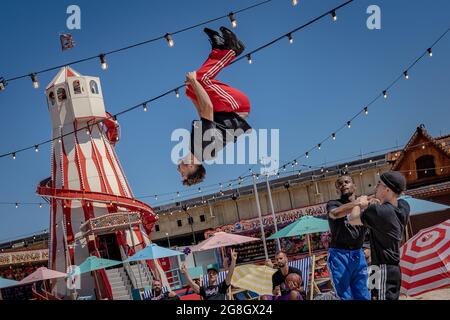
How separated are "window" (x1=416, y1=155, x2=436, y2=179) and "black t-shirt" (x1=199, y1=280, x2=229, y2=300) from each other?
57.5 ft

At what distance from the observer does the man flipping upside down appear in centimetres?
570

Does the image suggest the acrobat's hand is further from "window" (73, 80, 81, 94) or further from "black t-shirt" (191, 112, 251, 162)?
"window" (73, 80, 81, 94)

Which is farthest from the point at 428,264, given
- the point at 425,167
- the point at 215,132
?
the point at 425,167

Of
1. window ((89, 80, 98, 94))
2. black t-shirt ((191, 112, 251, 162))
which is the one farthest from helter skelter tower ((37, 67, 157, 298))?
black t-shirt ((191, 112, 251, 162))

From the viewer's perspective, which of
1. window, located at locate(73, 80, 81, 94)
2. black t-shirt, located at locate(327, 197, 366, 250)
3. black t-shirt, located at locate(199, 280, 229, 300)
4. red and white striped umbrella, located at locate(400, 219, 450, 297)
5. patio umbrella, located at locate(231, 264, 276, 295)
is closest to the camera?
black t-shirt, located at locate(327, 197, 366, 250)

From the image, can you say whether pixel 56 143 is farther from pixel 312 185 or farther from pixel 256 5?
pixel 256 5

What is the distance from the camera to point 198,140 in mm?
5844

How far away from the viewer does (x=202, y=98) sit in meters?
5.69

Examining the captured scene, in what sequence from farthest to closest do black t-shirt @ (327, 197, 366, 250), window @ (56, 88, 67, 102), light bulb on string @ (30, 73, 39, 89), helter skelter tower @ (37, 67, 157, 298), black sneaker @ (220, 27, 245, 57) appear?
window @ (56, 88, 67, 102) → helter skelter tower @ (37, 67, 157, 298) → light bulb on string @ (30, 73, 39, 89) → black sneaker @ (220, 27, 245, 57) → black t-shirt @ (327, 197, 366, 250)

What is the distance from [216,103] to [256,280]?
16.5 ft

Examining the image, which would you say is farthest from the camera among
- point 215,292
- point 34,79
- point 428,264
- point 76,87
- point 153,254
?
point 76,87

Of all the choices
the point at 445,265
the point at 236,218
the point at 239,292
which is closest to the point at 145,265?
the point at 236,218

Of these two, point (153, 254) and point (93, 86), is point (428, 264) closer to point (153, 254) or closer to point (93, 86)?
point (153, 254)
